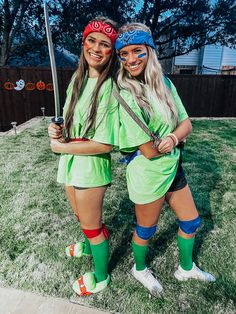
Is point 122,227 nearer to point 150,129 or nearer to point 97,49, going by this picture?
point 150,129

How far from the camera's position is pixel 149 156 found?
1.53 meters

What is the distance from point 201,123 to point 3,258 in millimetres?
7947

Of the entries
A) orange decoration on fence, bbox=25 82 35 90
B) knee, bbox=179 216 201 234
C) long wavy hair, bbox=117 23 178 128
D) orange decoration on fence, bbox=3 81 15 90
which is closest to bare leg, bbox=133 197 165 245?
knee, bbox=179 216 201 234

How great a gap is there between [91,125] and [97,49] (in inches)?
18.6

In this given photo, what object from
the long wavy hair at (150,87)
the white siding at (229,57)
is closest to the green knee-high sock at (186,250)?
the long wavy hair at (150,87)

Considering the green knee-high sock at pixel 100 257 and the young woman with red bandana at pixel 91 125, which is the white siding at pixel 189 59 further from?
the green knee-high sock at pixel 100 257

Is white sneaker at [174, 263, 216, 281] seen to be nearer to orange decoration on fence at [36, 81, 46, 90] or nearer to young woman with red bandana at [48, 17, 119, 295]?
young woman with red bandana at [48, 17, 119, 295]

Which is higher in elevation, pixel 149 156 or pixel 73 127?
pixel 73 127

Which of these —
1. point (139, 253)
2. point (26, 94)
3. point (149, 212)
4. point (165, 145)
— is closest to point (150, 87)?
point (165, 145)

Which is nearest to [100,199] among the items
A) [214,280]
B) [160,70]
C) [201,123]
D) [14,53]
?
[160,70]

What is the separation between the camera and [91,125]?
4.96 feet

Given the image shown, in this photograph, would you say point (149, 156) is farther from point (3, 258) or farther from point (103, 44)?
point (3, 258)

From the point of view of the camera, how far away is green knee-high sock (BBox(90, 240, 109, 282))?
1848 mm

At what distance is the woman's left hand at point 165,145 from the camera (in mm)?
1468
